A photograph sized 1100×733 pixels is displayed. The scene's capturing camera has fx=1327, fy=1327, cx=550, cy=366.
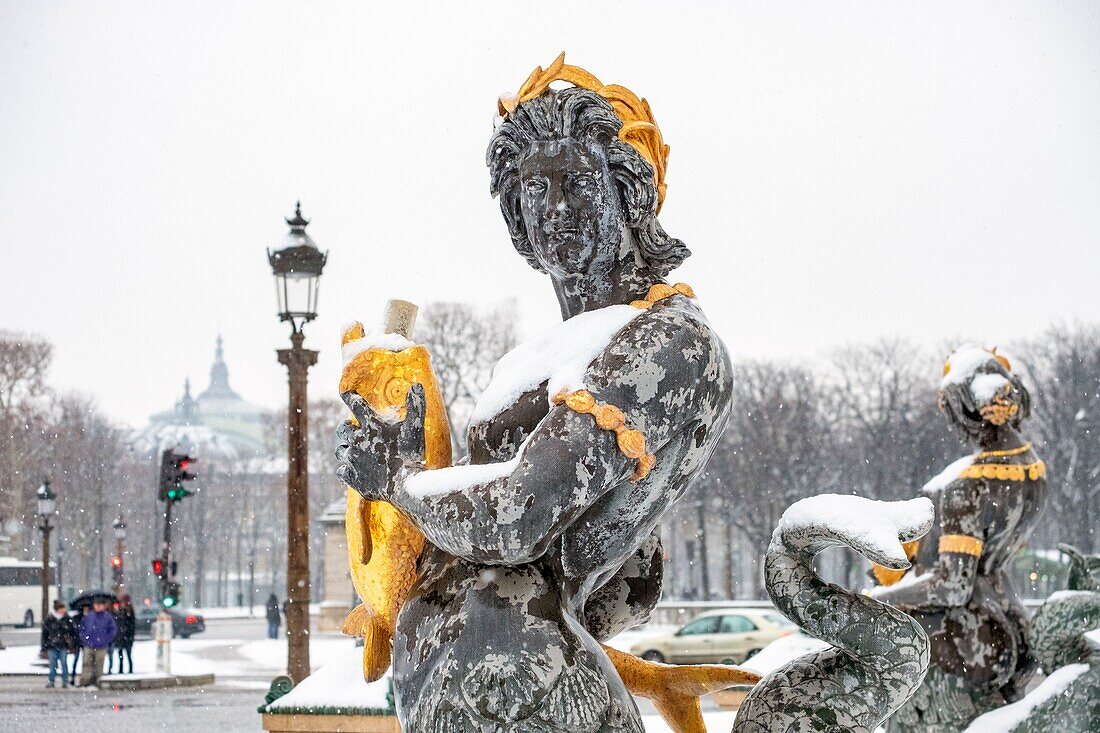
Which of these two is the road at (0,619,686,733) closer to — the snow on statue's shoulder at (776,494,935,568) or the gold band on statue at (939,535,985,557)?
the gold band on statue at (939,535,985,557)

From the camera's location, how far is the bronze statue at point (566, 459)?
6.84ft

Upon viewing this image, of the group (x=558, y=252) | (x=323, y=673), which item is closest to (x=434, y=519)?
(x=558, y=252)

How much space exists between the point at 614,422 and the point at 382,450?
1.37 feet

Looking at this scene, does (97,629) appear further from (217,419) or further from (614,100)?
(217,419)

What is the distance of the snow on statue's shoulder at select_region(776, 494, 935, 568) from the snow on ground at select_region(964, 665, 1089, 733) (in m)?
3.25

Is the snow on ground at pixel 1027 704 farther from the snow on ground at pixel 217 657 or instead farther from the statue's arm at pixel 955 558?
the snow on ground at pixel 217 657

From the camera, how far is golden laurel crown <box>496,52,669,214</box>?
2.40 m

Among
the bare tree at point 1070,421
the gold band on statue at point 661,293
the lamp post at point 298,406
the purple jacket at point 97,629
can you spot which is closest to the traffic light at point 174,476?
the purple jacket at point 97,629

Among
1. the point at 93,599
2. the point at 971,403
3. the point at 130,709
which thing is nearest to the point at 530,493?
the point at 971,403

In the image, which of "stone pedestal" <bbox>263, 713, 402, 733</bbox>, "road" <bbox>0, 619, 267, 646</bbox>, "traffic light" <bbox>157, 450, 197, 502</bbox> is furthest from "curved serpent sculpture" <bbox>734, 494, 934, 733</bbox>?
"road" <bbox>0, 619, 267, 646</bbox>

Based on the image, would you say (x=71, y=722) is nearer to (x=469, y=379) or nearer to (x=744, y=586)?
(x=469, y=379)

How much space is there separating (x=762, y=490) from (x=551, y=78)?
33.7 m

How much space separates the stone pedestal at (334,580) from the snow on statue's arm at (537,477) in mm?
25722

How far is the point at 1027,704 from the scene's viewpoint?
514 cm
